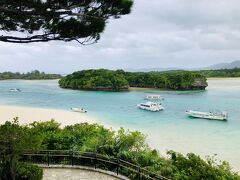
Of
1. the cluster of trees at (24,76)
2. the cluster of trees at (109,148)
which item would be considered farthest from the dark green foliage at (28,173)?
the cluster of trees at (24,76)

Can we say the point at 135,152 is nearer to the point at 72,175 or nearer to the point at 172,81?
the point at 72,175

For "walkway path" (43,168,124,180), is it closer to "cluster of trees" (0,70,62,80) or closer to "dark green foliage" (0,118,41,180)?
"dark green foliage" (0,118,41,180)

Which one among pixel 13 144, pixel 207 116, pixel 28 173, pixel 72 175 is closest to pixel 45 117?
pixel 207 116

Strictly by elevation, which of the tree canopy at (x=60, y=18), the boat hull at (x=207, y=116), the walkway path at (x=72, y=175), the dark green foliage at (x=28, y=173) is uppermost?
the tree canopy at (x=60, y=18)

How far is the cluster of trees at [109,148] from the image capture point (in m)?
10.7

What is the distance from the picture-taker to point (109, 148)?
50.1ft

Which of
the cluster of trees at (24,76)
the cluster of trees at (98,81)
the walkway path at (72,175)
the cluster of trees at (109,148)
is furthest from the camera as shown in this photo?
the cluster of trees at (24,76)

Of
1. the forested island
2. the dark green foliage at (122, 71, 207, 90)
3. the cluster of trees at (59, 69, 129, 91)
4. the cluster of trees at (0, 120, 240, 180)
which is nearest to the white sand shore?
the cluster of trees at (0, 120, 240, 180)

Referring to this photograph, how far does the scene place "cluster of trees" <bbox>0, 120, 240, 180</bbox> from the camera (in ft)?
35.1

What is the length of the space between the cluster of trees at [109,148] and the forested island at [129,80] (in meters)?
75.7

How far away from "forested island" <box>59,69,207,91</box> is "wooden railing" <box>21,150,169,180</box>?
78717 millimetres

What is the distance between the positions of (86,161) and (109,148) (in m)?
1.16

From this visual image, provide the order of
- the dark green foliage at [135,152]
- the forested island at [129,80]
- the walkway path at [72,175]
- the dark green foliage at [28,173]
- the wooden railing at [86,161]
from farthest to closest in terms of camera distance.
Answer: the forested island at [129,80] → the wooden railing at [86,161] → the walkway path at [72,175] → the dark green foliage at [135,152] → the dark green foliage at [28,173]

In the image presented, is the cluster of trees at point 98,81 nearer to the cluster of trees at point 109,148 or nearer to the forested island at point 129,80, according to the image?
the forested island at point 129,80
